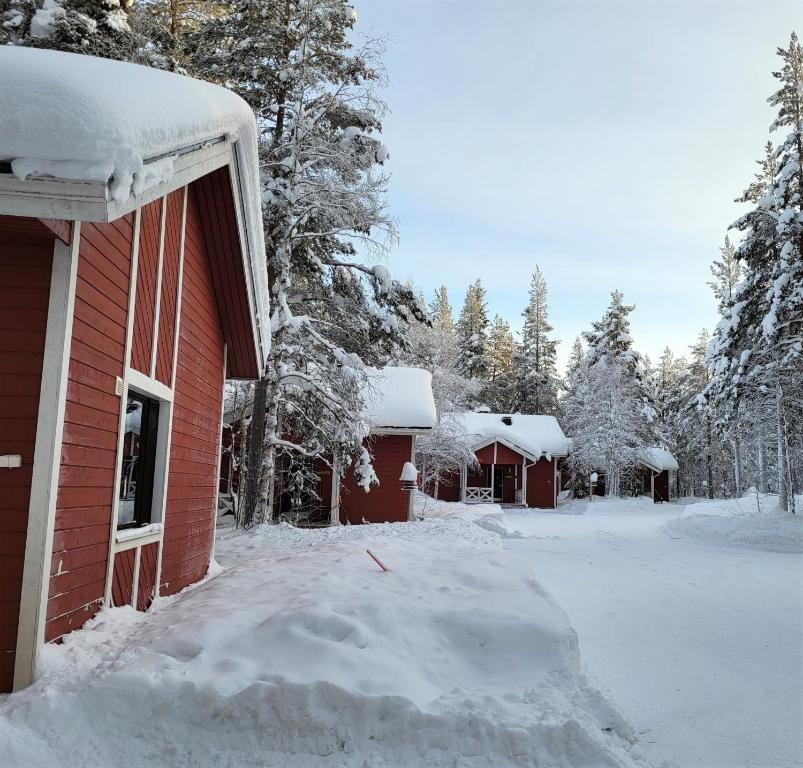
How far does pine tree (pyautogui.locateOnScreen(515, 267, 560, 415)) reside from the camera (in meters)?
47.4

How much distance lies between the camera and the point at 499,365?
5241 centimetres

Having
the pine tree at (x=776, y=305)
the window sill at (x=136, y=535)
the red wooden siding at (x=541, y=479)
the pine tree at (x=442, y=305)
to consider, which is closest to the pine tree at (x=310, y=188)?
the window sill at (x=136, y=535)

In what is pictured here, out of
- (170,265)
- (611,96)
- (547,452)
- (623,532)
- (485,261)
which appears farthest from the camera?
(485,261)

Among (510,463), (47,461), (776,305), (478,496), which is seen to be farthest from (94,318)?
(510,463)

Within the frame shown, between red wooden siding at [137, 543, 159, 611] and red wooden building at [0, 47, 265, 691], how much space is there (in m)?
0.03

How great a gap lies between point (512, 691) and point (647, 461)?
1398 inches

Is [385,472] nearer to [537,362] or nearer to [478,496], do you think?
[478,496]

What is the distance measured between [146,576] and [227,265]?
12.5 ft

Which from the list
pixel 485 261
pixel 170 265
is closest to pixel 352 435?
pixel 170 265

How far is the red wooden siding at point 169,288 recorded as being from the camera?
604cm

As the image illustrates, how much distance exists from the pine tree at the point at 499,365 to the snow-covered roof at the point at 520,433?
439 inches

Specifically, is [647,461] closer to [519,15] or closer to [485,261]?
[485,261]

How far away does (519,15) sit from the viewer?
11.8 metres

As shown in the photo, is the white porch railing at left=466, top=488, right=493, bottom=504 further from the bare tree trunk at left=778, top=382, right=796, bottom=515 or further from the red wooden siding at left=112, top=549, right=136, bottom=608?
the red wooden siding at left=112, top=549, right=136, bottom=608
